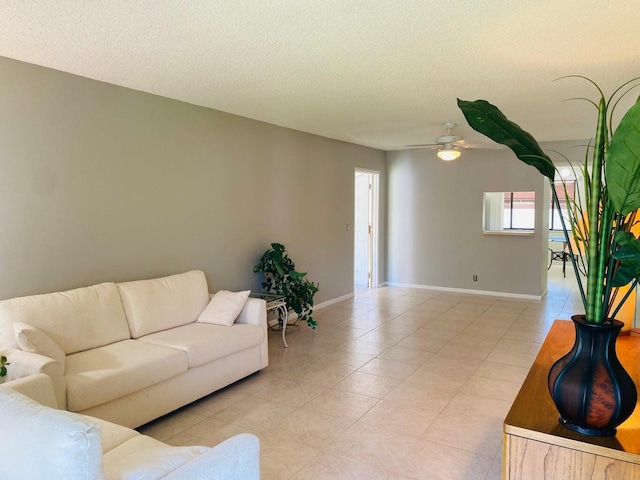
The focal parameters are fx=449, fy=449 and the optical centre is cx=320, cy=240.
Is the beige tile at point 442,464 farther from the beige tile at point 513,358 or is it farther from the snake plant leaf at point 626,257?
the beige tile at point 513,358

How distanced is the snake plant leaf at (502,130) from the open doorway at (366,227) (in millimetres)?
6232

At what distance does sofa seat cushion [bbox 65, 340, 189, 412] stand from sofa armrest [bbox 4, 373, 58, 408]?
0.31 meters

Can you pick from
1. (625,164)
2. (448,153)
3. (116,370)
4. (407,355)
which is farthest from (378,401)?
(448,153)

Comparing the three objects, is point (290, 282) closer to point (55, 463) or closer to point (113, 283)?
point (113, 283)

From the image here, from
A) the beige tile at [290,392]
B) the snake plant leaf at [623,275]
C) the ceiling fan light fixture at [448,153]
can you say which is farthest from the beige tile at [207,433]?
the ceiling fan light fixture at [448,153]

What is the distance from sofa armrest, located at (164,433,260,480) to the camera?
1377 mm

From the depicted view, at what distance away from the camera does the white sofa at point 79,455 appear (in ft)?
3.86

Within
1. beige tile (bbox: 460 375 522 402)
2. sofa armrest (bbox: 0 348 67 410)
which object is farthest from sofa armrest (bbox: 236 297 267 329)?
beige tile (bbox: 460 375 522 402)

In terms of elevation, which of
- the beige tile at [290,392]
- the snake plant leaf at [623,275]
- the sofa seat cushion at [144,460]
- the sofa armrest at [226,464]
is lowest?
the beige tile at [290,392]

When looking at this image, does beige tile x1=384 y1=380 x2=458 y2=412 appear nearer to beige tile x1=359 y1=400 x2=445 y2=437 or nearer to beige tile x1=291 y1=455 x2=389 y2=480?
beige tile x1=359 y1=400 x2=445 y2=437

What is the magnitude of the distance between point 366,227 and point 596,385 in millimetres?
6577

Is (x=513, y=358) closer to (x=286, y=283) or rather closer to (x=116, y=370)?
(x=286, y=283)

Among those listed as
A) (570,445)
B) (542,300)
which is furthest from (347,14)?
(542,300)

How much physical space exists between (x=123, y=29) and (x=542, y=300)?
650 centimetres
